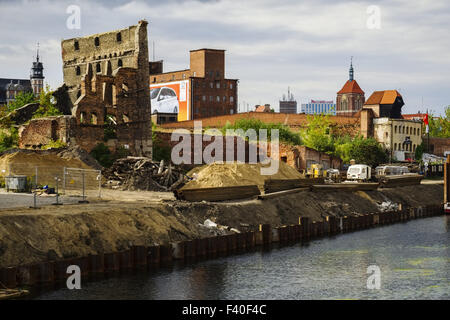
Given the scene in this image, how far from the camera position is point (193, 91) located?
13138 cm

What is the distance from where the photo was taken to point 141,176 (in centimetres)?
5306

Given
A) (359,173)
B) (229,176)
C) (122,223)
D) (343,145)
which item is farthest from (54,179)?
(343,145)

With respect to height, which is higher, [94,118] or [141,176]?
[94,118]

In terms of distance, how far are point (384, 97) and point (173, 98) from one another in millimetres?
44560

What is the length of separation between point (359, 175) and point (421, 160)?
4577 centimetres

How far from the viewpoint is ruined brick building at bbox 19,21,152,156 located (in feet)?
201

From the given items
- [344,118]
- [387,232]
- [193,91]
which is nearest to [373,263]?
[387,232]

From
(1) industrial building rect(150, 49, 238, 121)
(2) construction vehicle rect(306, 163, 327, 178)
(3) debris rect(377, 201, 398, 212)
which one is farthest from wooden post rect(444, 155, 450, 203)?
(1) industrial building rect(150, 49, 238, 121)

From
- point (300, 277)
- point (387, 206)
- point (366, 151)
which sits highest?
point (366, 151)

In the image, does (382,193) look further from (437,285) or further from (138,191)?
(437,285)

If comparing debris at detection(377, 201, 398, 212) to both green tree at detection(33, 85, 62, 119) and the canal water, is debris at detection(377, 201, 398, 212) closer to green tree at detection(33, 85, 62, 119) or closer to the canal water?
the canal water

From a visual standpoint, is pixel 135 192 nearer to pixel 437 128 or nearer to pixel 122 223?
pixel 122 223

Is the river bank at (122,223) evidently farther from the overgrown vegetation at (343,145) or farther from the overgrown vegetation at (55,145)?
the overgrown vegetation at (343,145)

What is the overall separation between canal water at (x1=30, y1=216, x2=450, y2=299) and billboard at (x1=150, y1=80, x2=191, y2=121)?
3542 inches
